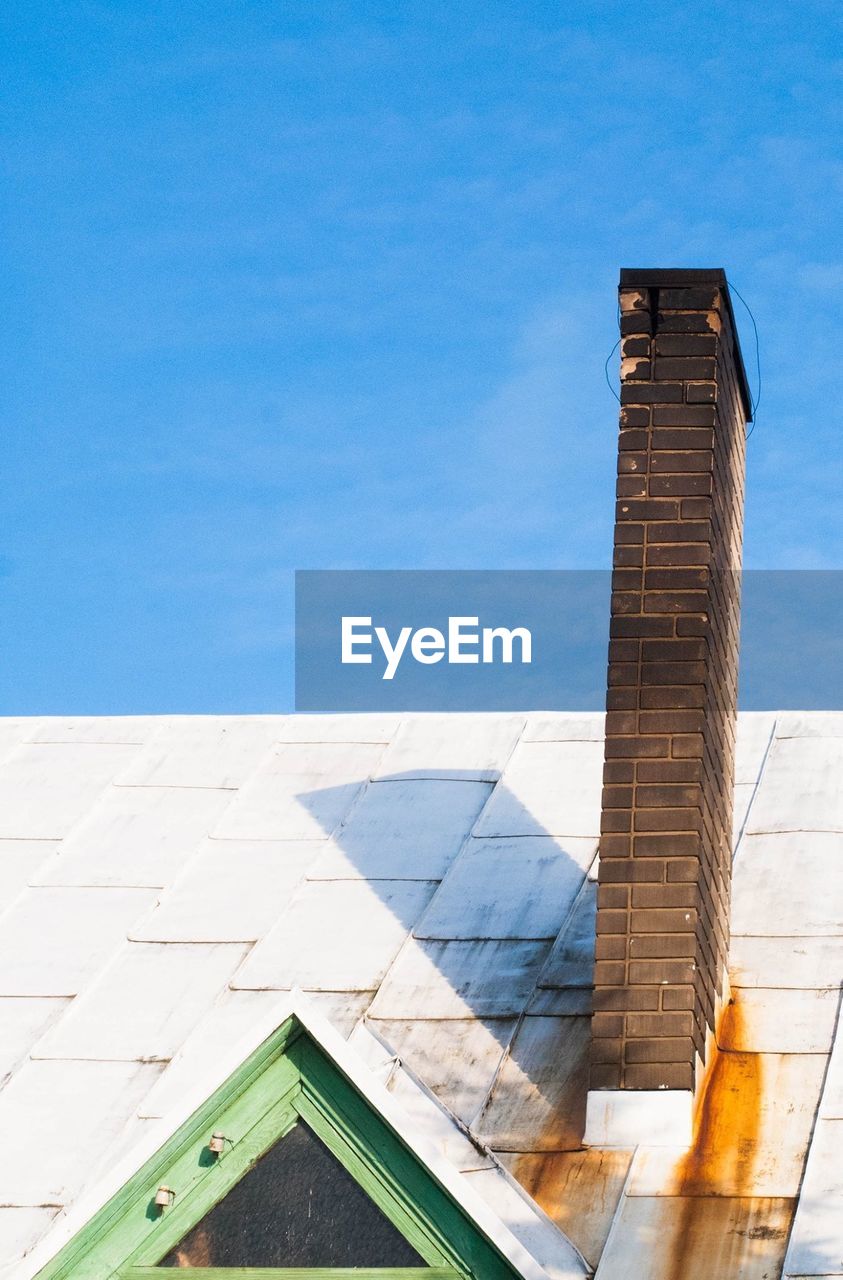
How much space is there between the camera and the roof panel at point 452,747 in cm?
1261

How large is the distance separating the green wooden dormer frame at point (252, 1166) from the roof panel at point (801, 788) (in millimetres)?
4926

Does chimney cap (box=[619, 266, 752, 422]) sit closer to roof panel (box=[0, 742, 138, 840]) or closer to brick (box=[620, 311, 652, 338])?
brick (box=[620, 311, 652, 338])

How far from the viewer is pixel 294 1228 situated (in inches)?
260

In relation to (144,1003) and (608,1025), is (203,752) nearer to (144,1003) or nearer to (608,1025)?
(144,1003)

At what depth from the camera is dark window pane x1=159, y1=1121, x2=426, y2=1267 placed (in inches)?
260

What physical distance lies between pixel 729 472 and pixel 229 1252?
15.3ft

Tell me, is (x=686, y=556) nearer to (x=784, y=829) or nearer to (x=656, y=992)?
(x=656, y=992)

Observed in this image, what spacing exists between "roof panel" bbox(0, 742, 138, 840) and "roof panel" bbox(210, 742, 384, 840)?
1070 mm

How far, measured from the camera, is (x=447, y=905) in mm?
10555

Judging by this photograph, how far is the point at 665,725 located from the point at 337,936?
261 cm

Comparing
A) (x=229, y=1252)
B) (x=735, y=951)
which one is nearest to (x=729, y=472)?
(x=735, y=951)

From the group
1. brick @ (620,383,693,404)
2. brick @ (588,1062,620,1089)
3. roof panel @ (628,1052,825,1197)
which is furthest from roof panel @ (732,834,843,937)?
brick @ (620,383,693,404)

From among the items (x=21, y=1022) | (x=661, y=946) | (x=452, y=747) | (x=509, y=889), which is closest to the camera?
(x=661, y=946)

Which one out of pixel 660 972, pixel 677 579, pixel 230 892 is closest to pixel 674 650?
pixel 677 579
